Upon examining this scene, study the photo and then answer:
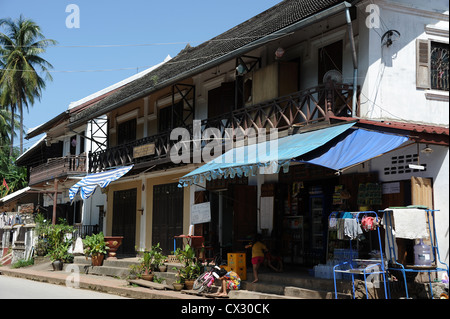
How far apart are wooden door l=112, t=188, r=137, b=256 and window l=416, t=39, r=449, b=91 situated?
12.6 metres

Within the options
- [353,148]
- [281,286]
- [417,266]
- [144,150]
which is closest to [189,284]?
[281,286]

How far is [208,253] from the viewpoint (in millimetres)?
16172

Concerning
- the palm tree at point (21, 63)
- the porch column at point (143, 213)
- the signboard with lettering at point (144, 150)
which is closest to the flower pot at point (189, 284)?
the signboard with lettering at point (144, 150)

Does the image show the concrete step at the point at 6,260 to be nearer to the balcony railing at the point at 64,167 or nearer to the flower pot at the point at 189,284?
the balcony railing at the point at 64,167

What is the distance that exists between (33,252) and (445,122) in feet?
54.3

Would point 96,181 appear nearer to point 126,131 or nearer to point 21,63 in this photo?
point 126,131

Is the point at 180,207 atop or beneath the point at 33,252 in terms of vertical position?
atop

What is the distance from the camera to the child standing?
42.2ft

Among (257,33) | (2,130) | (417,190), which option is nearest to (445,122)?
(417,190)

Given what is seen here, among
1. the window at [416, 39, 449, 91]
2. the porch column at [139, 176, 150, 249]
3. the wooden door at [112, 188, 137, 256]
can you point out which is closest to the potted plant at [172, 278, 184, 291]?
the porch column at [139, 176, 150, 249]

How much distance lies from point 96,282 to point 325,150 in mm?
8070

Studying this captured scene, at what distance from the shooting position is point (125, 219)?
22.1m

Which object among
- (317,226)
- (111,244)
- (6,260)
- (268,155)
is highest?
(268,155)

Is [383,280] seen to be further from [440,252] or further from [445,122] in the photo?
[445,122]
